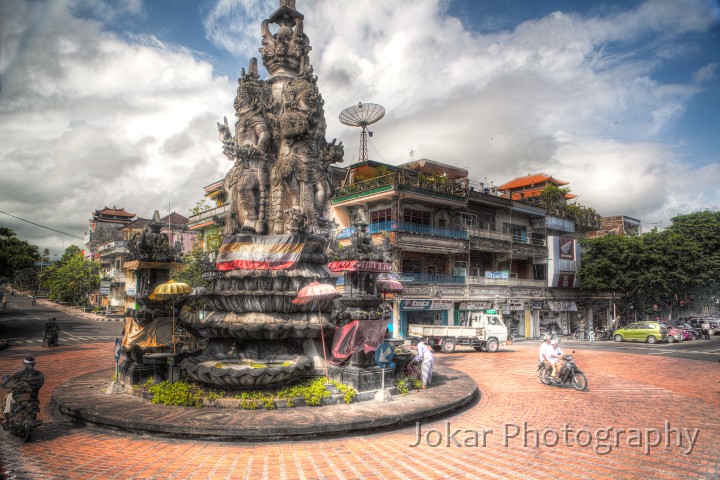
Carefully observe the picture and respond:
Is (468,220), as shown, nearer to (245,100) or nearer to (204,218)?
(204,218)

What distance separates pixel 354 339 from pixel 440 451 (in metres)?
3.79

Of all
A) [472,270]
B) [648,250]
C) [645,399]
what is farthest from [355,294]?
[648,250]

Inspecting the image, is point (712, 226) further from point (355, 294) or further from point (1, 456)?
point (1, 456)

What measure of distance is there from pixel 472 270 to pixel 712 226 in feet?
83.0

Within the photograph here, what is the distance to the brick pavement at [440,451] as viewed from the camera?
6.76 m

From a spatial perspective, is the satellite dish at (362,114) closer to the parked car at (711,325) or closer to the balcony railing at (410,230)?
the balcony railing at (410,230)

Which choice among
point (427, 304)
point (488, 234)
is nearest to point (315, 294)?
point (427, 304)

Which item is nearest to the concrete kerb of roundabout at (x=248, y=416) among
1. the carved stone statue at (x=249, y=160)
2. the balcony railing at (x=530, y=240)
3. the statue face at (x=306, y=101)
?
the carved stone statue at (x=249, y=160)

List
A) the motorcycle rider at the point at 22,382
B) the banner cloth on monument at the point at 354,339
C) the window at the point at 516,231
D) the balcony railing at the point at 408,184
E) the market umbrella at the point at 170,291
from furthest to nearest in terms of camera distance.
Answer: the window at the point at 516,231
the balcony railing at the point at 408,184
the market umbrella at the point at 170,291
the banner cloth on monument at the point at 354,339
the motorcycle rider at the point at 22,382

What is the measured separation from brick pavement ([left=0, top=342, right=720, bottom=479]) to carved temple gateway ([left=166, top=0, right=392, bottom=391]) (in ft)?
7.09

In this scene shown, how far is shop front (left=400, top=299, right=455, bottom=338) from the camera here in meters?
29.3

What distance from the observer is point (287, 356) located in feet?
36.5

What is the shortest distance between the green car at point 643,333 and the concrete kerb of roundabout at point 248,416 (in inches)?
998

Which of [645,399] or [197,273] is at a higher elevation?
[197,273]
